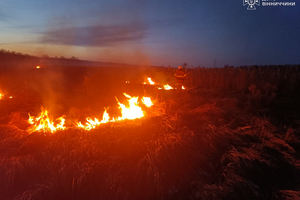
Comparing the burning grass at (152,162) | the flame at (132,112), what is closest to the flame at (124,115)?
the flame at (132,112)

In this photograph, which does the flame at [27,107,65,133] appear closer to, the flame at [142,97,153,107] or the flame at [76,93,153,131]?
the flame at [76,93,153,131]

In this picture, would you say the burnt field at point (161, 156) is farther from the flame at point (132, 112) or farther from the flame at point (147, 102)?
the flame at point (147, 102)

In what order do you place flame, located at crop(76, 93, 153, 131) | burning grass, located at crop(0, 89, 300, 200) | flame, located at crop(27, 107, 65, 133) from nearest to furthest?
burning grass, located at crop(0, 89, 300, 200), flame, located at crop(27, 107, 65, 133), flame, located at crop(76, 93, 153, 131)

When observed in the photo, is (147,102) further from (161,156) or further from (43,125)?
(161,156)

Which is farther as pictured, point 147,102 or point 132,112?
point 147,102

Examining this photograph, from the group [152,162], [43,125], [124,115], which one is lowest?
[152,162]

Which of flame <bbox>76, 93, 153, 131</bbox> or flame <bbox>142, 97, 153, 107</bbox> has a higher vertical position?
flame <bbox>142, 97, 153, 107</bbox>

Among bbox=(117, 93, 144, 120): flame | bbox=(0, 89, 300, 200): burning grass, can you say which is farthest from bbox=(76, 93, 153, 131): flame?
bbox=(0, 89, 300, 200): burning grass

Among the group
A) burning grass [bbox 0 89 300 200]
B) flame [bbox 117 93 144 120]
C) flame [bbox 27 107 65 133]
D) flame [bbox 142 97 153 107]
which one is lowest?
burning grass [bbox 0 89 300 200]

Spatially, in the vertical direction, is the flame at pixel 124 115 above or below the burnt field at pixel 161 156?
above

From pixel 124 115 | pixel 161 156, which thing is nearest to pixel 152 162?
pixel 161 156

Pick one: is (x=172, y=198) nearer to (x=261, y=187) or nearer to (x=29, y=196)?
(x=261, y=187)

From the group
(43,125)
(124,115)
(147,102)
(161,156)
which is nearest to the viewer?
(161,156)

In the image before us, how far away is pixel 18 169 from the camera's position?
436cm
